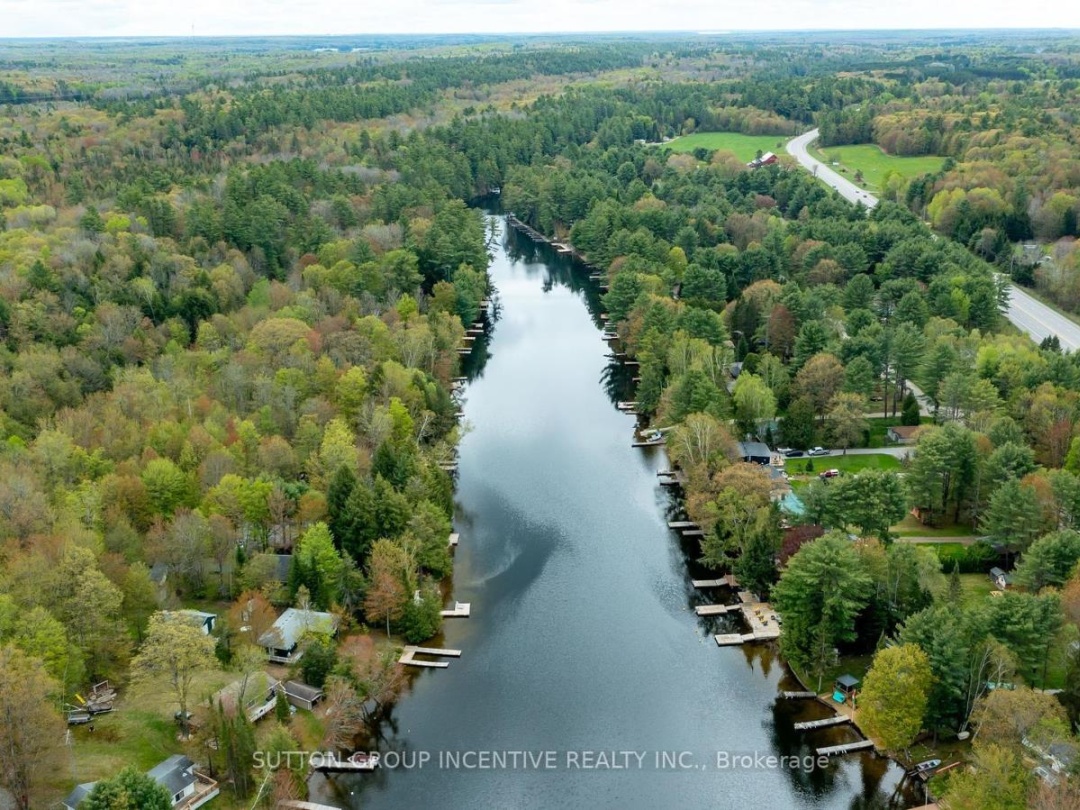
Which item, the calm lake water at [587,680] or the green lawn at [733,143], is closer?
the calm lake water at [587,680]

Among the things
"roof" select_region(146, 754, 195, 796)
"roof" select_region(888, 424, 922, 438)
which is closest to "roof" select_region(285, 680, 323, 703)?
"roof" select_region(146, 754, 195, 796)

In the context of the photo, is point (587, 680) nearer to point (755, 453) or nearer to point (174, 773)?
point (174, 773)

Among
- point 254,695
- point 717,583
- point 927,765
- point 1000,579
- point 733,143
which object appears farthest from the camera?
point 733,143

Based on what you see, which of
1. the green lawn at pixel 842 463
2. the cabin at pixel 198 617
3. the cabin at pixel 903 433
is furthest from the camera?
the cabin at pixel 903 433

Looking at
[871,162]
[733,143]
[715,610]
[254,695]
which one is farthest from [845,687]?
[733,143]

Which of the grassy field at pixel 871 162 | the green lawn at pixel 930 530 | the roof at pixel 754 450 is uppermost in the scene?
the roof at pixel 754 450

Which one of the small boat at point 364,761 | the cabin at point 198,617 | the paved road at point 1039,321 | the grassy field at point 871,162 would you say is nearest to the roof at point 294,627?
the cabin at point 198,617

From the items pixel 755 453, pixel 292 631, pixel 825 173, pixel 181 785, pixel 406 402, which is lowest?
pixel 825 173

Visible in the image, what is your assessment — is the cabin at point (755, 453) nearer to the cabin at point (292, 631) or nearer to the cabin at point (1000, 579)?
the cabin at point (1000, 579)
